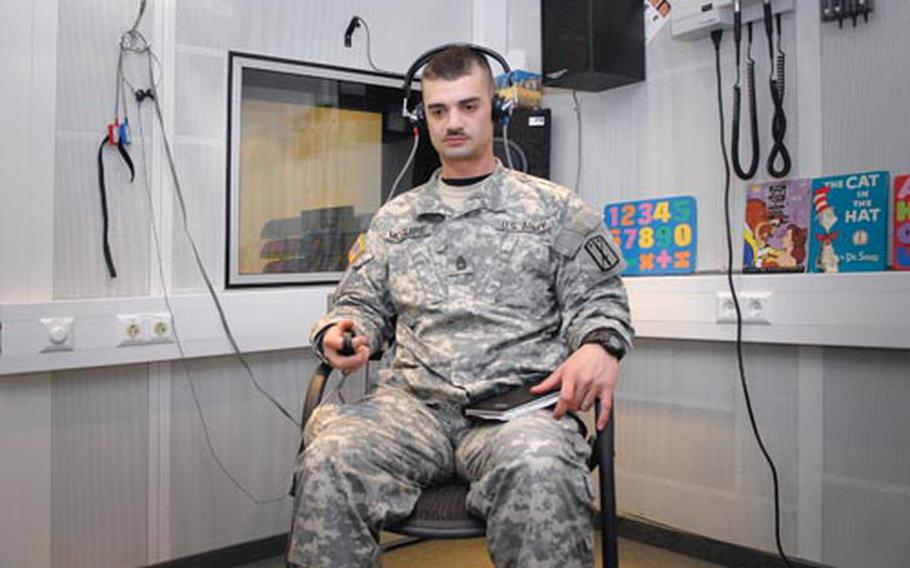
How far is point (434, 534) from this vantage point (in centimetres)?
126

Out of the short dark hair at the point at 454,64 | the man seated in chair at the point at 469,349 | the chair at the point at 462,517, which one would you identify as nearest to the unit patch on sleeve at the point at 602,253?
the man seated in chair at the point at 469,349

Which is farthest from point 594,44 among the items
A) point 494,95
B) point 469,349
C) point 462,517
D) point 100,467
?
point 100,467

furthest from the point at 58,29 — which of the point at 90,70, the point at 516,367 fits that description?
the point at 516,367

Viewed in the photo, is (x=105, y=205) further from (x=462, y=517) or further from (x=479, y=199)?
(x=462, y=517)

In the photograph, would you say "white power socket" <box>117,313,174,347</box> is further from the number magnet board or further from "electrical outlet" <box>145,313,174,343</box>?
the number magnet board

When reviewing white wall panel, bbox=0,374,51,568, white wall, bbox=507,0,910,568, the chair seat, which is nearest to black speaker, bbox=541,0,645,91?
white wall, bbox=507,0,910,568

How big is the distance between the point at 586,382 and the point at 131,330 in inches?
49.1

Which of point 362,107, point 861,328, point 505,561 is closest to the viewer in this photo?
Answer: point 505,561

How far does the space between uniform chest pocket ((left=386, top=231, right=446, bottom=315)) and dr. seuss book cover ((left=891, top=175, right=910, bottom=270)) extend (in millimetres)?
1076

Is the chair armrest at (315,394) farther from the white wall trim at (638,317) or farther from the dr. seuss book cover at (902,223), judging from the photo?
the dr. seuss book cover at (902,223)

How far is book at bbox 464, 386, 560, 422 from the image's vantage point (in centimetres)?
138

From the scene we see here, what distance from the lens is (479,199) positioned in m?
1.64

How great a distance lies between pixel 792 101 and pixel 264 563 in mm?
1941

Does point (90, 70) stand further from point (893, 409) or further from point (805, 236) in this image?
point (893, 409)
